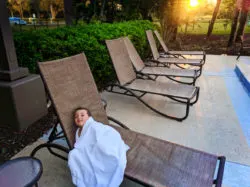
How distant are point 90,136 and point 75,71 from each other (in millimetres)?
864

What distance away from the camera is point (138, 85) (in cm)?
363

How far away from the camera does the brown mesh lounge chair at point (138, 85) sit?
3.19 metres

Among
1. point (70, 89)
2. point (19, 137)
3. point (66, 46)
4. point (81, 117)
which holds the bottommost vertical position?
point (19, 137)

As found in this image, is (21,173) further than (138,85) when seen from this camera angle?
No

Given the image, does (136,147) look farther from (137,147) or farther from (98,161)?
(98,161)

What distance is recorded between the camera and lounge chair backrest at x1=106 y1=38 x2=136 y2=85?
3670mm

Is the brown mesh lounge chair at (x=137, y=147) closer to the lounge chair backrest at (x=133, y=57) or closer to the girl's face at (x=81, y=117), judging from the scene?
the girl's face at (x=81, y=117)

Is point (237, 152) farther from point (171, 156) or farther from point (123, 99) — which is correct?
point (123, 99)

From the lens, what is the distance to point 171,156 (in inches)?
73.0

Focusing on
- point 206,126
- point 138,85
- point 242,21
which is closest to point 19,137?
point 138,85

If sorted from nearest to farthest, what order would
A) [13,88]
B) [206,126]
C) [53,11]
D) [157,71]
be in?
[13,88] → [206,126] → [157,71] → [53,11]

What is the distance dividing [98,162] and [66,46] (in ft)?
8.08

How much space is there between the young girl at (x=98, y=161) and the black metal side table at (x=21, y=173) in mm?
379

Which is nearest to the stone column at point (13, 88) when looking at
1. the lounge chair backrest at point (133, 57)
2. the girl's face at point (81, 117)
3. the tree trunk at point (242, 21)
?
the girl's face at point (81, 117)
